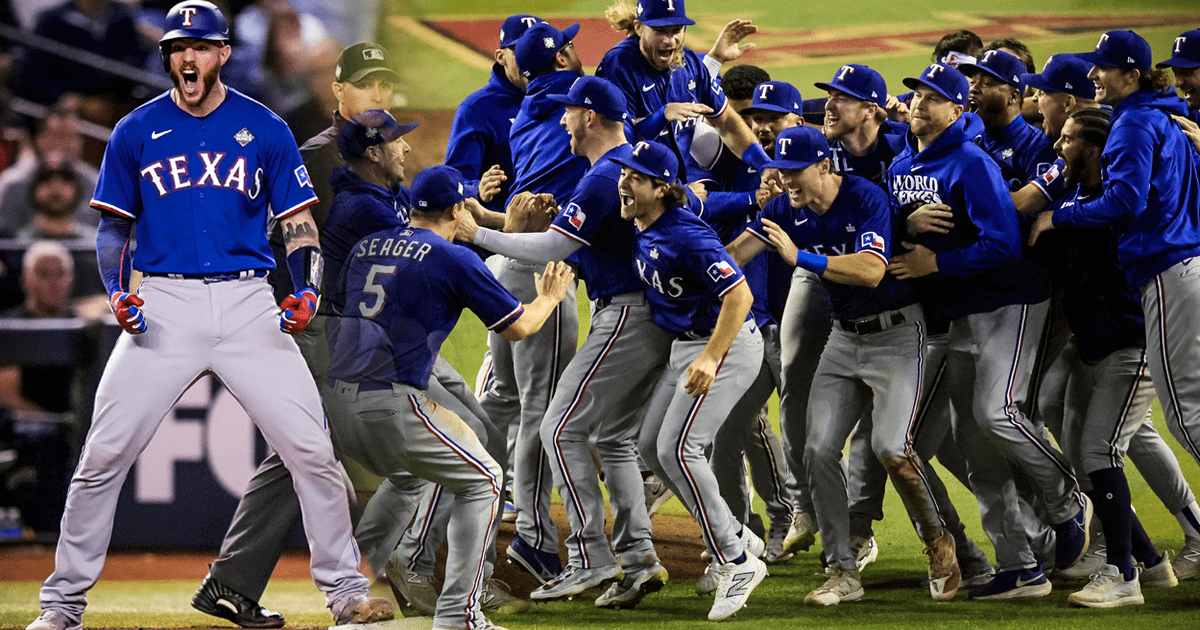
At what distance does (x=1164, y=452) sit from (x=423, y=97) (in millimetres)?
7473

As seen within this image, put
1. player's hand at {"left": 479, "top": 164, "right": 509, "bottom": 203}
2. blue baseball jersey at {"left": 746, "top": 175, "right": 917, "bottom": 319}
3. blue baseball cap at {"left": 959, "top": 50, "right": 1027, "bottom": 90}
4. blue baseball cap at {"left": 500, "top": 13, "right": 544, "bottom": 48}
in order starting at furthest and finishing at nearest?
blue baseball cap at {"left": 500, "top": 13, "right": 544, "bottom": 48} → player's hand at {"left": 479, "top": 164, "right": 509, "bottom": 203} → blue baseball cap at {"left": 959, "top": 50, "right": 1027, "bottom": 90} → blue baseball jersey at {"left": 746, "top": 175, "right": 917, "bottom": 319}

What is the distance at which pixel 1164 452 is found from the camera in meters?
4.98

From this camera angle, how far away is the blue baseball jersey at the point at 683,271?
14.4 feet

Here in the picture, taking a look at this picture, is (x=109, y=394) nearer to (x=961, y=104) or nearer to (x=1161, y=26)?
(x=961, y=104)

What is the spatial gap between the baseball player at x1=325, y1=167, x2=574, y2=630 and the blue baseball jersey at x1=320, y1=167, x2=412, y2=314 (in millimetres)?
344

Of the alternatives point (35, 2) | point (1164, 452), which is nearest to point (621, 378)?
point (1164, 452)

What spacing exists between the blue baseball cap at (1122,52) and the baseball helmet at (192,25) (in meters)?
3.27

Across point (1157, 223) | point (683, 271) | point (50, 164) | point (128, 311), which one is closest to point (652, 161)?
point (683, 271)

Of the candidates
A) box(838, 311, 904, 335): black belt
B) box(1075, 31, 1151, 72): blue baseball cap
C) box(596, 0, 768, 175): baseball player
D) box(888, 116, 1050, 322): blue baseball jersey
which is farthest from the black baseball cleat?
box(1075, 31, 1151, 72): blue baseball cap

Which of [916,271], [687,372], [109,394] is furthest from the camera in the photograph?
[916,271]

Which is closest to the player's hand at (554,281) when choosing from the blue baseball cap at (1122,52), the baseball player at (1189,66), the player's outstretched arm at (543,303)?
the player's outstretched arm at (543,303)

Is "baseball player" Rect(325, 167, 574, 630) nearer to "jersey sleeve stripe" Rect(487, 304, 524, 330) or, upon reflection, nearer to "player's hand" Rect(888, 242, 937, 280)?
"jersey sleeve stripe" Rect(487, 304, 524, 330)

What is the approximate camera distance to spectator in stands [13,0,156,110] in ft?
17.4

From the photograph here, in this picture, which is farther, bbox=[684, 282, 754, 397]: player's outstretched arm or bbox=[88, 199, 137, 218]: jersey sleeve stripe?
bbox=[684, 282, 754, 397]: player's outstretched arm
